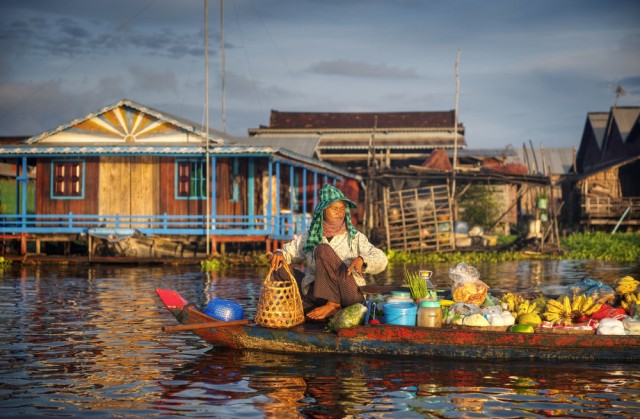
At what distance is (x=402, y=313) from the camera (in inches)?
311

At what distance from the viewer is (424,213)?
24875 millimetres

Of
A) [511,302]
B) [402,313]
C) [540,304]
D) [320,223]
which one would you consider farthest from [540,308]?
[320,223]

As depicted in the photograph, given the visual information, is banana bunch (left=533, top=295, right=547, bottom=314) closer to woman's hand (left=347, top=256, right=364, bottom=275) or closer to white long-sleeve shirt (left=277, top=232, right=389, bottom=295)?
white long-sleeve shirt (left=277, top=232, right=389, bottom=295)

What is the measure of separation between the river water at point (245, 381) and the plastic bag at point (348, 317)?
32 cm

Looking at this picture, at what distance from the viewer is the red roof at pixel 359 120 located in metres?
39.1

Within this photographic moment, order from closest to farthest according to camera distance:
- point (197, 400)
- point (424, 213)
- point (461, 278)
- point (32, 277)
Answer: point (197, 400), point (461, 278), point (32, 277), point (424, 213)

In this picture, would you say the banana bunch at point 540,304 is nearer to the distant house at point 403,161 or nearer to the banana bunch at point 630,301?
the banana bunch at point 630,301

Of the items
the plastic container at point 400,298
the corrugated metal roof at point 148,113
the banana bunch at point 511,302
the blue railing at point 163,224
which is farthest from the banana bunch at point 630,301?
the corrugated metal roof at point 148,113

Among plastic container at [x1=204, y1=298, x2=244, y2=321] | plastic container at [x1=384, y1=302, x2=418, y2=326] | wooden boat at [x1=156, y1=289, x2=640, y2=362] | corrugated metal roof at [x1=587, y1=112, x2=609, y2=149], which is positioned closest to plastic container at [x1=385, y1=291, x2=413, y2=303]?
plastic container at [x1=384, y1=302, x2=418, y2=326]

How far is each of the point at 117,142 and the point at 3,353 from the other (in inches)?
622

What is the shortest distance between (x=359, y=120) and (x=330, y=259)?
106 feet

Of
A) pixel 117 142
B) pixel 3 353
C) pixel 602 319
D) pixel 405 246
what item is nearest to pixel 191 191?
pixel 117 142

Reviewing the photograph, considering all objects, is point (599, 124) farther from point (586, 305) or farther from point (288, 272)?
point (288, 272)

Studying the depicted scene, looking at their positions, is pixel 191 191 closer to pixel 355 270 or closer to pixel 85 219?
pixel 85 219
